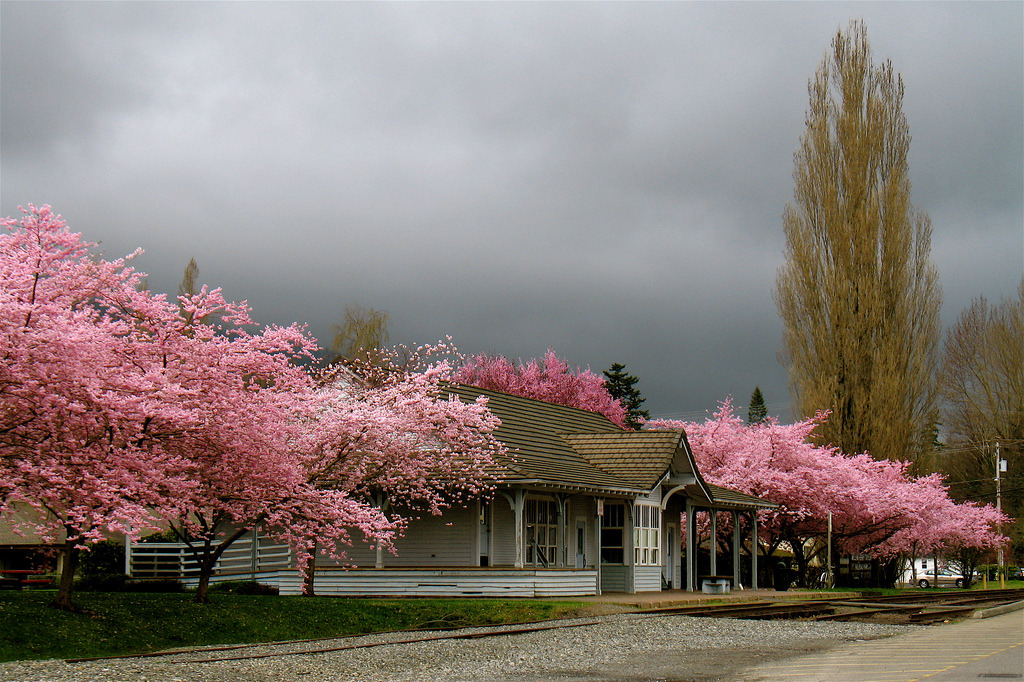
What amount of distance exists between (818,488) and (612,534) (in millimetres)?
12996

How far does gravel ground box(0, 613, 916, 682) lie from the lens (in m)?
13.2

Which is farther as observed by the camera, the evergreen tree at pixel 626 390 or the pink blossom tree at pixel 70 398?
the evergreen tree at pixel 626 390

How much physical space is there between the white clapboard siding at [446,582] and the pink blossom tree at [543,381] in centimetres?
3526

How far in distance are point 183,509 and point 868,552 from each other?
39693mm

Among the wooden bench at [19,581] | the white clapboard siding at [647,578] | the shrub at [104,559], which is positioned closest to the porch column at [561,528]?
the white clapboard siding at [647,578]

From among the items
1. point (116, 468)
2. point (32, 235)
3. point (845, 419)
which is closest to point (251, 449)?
point (116, 468)

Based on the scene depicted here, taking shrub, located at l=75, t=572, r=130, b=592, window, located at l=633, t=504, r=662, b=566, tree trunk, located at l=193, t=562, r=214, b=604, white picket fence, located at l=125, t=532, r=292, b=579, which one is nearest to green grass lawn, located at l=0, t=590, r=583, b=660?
tree trunk, located at l=193, t=562, r=214, b=604

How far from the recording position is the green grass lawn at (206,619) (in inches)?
627

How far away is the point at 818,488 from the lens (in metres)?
41.8

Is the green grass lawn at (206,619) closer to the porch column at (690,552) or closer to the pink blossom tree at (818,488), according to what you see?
the porch column at (690,552)

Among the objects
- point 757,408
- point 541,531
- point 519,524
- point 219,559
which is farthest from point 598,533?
point 757,408

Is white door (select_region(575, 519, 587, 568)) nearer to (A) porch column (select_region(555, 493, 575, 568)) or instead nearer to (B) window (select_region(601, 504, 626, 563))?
(B) window (select_region(601, 504, 626, 563))

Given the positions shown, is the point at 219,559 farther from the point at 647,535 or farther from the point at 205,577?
the point at 647,535

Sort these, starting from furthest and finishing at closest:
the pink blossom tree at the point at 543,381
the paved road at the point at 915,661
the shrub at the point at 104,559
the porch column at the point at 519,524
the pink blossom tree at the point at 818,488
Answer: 1. the pink blossom tree at the point at 543,381
2. the pink blossom tree at the point at 818,488
3. the shrub at the point at 104,559
4. the porch column at the point at 519,524
5. the paved road at the point at 915,661
